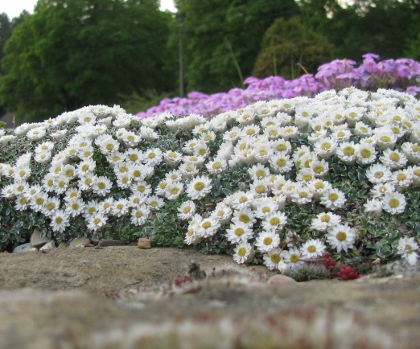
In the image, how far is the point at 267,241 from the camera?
4188 mm

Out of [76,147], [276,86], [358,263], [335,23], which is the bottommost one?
[358,263]

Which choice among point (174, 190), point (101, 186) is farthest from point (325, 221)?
point (101, 186)

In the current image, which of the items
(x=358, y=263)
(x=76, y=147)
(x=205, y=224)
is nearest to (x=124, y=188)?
(x=76, y=147)

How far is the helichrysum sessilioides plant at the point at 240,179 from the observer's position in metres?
4.26

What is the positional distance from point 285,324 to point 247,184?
11.0ft

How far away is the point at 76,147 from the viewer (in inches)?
217

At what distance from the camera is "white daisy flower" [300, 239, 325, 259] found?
4055mm

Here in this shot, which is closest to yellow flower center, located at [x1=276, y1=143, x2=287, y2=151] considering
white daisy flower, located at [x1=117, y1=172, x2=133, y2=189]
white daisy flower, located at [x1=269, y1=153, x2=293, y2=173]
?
white daisy flower, located at [x1=269, y1=153, x2=293, y2=173]

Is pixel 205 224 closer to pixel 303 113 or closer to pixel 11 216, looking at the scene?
pixel 303 113

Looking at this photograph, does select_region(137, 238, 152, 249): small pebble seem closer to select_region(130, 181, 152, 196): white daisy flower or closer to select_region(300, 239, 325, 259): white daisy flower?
select_region(130, 181, 152, 196): white daisy flower

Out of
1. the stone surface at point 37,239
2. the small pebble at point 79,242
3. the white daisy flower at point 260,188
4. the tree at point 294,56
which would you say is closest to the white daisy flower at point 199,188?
the white daisy flower at point 260,188

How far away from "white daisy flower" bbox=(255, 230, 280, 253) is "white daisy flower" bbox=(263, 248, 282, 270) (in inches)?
1.3

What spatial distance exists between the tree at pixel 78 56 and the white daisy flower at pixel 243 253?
3154 centimetres

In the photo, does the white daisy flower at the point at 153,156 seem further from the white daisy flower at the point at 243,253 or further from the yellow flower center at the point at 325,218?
the yellow flower center at the point at 325,218
